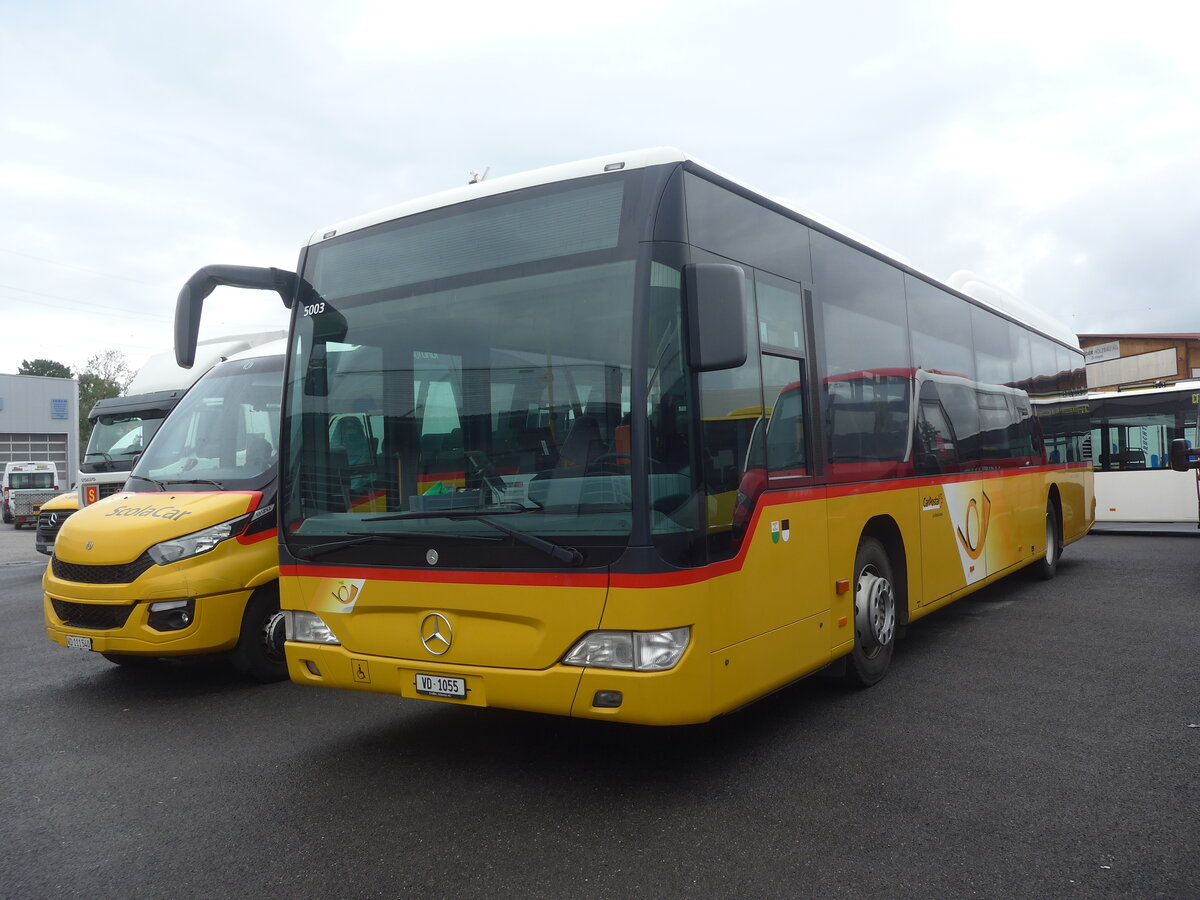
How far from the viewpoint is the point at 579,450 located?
4.20m

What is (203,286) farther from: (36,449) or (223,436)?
(36,449)

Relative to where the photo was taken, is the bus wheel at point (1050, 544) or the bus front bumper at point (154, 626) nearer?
the bus front bumper at point (154, 626)

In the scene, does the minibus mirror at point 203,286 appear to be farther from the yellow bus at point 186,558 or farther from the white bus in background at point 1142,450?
the white bus in background at point 1142,450

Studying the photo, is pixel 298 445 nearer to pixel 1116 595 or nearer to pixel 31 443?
pixel 1116 595

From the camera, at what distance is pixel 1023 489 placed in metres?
9.85

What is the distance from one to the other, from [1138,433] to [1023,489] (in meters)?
9.84

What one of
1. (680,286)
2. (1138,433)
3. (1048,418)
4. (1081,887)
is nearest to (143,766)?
(680,286)

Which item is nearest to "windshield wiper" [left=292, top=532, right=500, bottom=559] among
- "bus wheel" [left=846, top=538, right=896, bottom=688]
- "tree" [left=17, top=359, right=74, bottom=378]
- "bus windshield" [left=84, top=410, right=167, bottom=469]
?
"bus wheel" [left=846, top=538, right=896, bottom=688]

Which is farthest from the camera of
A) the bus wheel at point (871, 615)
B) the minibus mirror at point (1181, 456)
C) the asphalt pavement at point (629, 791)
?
the minibus mirror at point (1181, 456)

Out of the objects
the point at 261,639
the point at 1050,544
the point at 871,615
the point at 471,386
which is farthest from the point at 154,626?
the point at 1050,544

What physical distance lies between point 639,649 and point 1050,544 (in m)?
8.85

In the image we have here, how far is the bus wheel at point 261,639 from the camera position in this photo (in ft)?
22.6

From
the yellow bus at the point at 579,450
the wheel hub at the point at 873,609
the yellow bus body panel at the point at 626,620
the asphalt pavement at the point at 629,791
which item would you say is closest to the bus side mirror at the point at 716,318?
the yellow bus at the point at 579,450

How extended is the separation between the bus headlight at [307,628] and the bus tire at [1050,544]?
8903 mm
